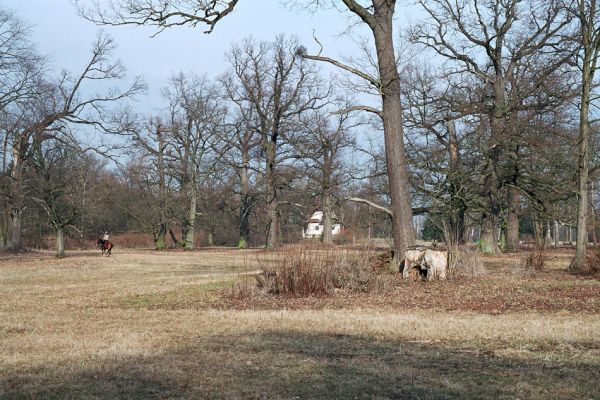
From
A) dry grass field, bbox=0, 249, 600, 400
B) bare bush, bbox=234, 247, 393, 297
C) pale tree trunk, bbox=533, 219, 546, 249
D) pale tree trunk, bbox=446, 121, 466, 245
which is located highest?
pale tree trunk, bbox=446, 121, 466, 245

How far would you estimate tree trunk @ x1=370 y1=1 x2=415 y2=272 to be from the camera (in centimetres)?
1644

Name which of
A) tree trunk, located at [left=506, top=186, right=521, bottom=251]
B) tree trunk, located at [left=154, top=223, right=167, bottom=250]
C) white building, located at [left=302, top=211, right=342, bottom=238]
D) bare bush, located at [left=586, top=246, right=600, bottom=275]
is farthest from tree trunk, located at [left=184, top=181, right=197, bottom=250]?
bare bush, located at [left=586, top=246, right=600, bottom=275]

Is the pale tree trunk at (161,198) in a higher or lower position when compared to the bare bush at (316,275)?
higher

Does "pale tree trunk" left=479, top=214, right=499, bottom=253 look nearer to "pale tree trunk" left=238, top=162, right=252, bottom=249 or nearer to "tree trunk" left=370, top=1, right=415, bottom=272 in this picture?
"tree trunk" left=370, top=1, right=415, bottom=272

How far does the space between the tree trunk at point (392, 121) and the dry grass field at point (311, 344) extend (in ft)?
7.73

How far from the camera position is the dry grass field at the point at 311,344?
5617 mm

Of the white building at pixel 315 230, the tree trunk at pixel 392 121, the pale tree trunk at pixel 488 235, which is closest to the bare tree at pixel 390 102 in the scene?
the tree trunk at pixel 392 121

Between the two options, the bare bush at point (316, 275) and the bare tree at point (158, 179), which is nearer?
the bare bush at point (316, 275)

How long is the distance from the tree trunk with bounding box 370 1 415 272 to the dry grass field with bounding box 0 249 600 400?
2.36 metres

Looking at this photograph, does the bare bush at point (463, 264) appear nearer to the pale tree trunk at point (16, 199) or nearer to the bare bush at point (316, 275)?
the bare bush at point (316, 275)

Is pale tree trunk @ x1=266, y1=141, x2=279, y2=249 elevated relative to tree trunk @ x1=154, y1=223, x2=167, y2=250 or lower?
elevated

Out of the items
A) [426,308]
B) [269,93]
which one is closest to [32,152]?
[269,93]

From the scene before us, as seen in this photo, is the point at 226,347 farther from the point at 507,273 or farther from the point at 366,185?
the point at 366,185

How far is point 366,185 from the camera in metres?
33.2
